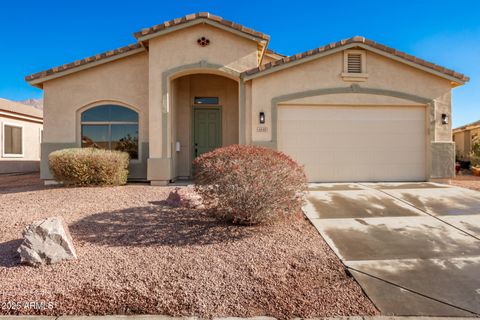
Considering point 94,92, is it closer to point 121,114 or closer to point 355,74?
point 121,114

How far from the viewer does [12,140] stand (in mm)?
15523

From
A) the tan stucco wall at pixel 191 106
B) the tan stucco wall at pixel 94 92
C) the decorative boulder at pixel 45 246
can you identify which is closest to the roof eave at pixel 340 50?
the tan stucco wall at pixel 191 106

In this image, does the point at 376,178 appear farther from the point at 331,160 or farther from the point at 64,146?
the point at 64,146

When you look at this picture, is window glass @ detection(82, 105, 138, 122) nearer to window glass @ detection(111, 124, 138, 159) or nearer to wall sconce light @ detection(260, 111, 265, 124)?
window glass @ detection(111, 124, 138, 159)

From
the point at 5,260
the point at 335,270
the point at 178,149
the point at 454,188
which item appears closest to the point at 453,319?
the point at 335,270

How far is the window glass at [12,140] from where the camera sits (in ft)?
49.5

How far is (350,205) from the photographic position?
663cm

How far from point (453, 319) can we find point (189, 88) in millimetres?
10457

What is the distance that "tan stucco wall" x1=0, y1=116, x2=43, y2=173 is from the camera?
48.7ft

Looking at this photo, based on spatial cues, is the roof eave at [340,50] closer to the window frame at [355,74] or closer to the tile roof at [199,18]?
the window frame at [355,74]

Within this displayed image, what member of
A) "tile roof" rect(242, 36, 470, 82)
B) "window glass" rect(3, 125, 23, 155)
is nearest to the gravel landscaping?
"tile roof" rect(242, 36, 470, 82)

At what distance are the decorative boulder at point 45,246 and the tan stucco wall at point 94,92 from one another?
6.63 meters

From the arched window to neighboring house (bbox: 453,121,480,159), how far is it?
19515 millimetres

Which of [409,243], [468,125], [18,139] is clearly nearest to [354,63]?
[409,243]
